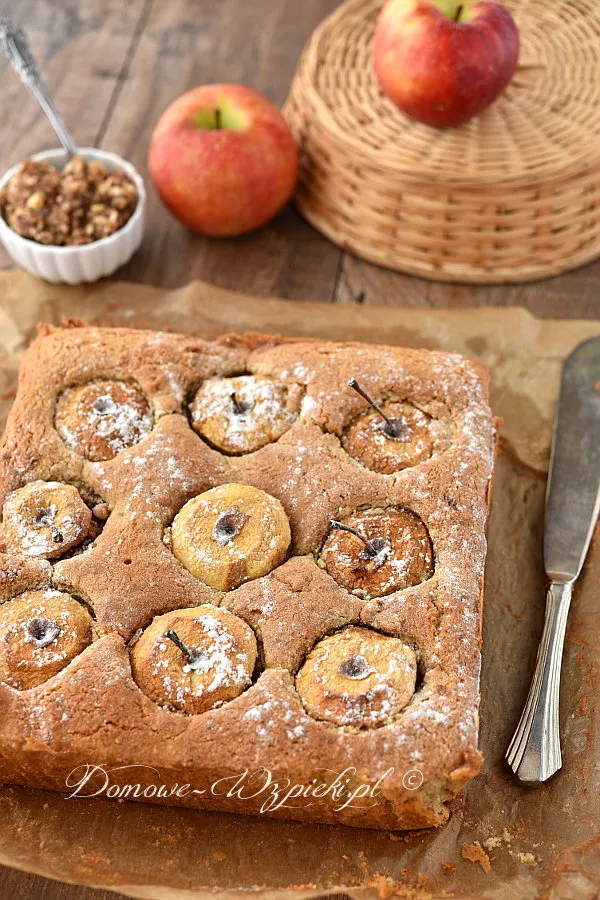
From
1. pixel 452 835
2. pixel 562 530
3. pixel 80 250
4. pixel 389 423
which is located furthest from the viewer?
pixel 80 250

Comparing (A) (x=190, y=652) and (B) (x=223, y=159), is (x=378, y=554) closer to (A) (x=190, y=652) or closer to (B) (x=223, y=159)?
(A) (x=190, y=652)

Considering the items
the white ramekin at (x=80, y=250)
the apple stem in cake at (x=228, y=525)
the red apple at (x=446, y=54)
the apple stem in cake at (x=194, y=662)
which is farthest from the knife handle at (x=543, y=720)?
the white ramekin at (x=80, y=250)

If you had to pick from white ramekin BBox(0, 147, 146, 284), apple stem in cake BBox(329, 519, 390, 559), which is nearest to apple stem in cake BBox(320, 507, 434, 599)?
apple stem in cake BBox(329, 519, 390, 559)

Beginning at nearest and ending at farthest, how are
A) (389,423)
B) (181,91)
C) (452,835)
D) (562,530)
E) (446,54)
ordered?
(452,835) < (389,423) < (562,530) < (446,54) < (181,91)

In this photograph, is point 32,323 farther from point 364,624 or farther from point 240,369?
point 364,624

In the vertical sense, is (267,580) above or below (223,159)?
below

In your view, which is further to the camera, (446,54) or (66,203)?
(66,203)

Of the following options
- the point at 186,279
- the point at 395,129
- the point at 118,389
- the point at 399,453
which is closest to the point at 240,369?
the point at 118,389

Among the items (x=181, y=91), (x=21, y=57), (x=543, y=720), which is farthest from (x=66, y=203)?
(x=543, y=720)
